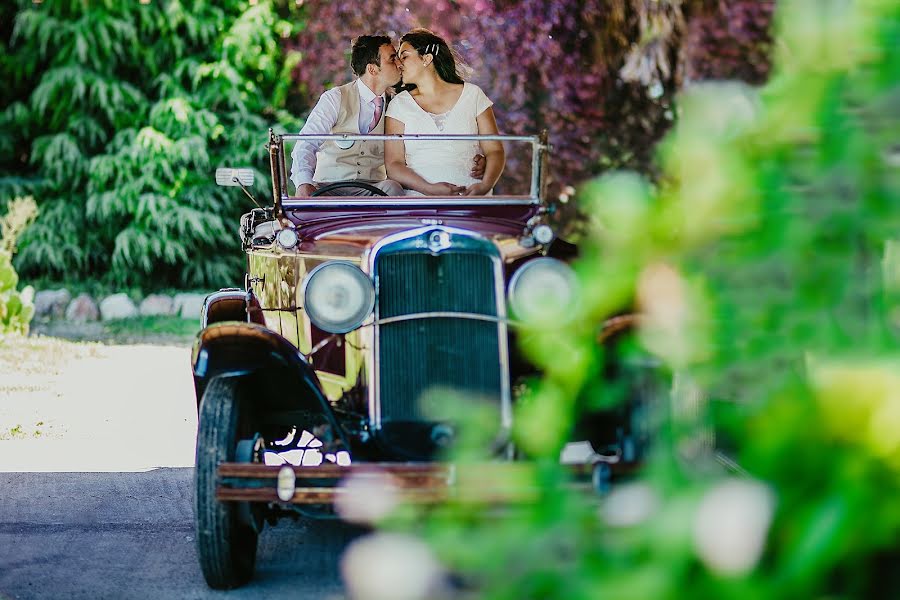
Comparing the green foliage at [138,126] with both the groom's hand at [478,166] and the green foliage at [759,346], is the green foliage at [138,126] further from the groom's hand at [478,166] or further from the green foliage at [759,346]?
the green foliage at [759,346]

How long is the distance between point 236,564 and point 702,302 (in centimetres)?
306

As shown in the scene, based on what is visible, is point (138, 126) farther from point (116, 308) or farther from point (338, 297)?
point (338, 297)

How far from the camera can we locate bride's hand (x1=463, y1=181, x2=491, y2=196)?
5.39m

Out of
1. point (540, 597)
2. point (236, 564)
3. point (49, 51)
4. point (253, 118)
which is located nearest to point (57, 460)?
point (236, 564)

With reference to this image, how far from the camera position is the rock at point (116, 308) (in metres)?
12.8

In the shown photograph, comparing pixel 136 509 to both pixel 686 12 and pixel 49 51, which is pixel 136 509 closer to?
pixel 686 12

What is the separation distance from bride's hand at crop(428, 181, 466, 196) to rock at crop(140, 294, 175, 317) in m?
8.30

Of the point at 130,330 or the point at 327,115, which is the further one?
the point at 130,330

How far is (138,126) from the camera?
13281mm

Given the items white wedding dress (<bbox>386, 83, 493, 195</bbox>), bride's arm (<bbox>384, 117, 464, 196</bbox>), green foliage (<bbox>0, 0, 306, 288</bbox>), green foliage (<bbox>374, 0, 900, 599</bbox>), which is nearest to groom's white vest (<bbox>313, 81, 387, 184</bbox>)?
white wedding dress (<bbox>386, 83, 493, 195</bbox>)

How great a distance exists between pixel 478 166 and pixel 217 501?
2.20 m

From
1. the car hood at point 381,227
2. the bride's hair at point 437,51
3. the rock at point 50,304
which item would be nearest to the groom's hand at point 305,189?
the car hood at point 381,227

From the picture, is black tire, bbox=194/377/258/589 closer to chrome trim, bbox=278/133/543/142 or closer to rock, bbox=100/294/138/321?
chrome trim, bbox=278/133/543/142

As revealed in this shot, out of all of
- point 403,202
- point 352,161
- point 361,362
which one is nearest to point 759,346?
point 361,362
